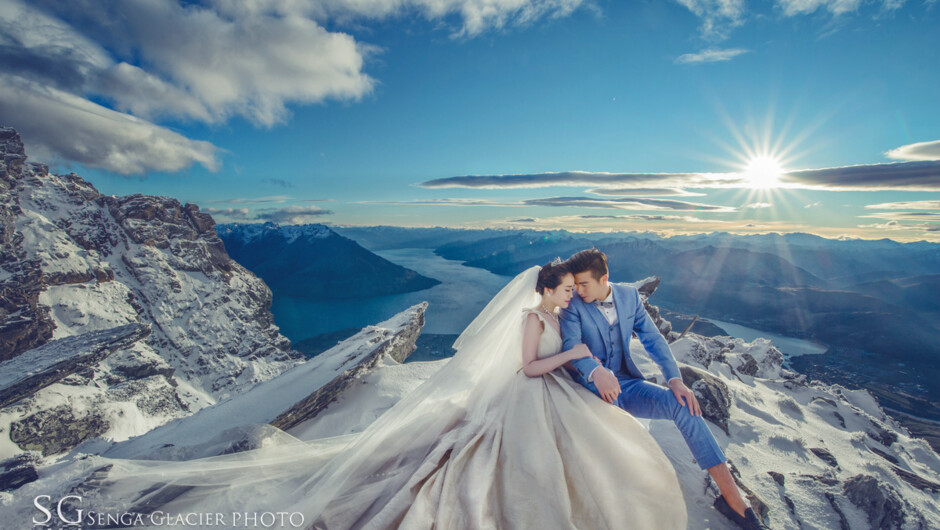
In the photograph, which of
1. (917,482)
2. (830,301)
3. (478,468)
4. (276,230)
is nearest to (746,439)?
(917,482)

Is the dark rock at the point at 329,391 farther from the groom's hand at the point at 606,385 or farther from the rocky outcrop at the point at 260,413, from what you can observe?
the groom's hand at the point at 606,385

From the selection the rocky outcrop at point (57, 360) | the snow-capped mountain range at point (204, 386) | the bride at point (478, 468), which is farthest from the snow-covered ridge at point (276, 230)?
the bride at point (478, 468)

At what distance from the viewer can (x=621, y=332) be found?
3.52m

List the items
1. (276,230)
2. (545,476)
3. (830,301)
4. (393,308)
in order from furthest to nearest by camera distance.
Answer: (276,230) < (830,301) < (393,308) < (545,476)

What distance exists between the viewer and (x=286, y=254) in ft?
508

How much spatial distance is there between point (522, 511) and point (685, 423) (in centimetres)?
160

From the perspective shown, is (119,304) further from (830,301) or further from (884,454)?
(830,301)

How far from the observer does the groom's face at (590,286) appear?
335cm

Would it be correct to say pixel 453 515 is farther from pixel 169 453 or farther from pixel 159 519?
pixel 169 453

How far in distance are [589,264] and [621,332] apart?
817 mm

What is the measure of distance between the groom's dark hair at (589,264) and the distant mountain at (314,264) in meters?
126

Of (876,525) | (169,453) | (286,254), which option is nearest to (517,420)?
(876,525)

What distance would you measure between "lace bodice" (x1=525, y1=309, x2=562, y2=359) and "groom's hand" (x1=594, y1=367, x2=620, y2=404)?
17.1 inches

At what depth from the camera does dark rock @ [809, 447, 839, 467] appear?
5074 millimetres
